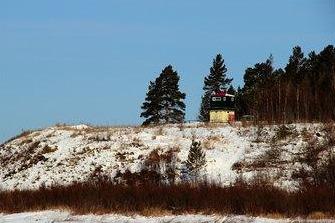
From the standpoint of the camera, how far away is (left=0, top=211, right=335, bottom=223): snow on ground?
1841 cm

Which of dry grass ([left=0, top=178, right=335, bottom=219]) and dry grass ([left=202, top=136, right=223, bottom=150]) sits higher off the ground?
dry grass ([left=202, top=136, right=223, bottom=150])

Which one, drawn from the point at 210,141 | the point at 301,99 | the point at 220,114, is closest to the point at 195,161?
the point at 210,141

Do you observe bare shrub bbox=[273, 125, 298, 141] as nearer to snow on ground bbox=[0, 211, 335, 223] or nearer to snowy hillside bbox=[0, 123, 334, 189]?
snowy hillside bbox=[0, 123, 334, 189]

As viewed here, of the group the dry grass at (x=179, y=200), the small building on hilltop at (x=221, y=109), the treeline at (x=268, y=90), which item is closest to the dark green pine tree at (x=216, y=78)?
the treeline at (x=268, y=90)

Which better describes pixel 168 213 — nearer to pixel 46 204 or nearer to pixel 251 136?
pixel 46 204

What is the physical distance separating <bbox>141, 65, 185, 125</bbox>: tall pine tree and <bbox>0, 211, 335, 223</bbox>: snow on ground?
5446cm

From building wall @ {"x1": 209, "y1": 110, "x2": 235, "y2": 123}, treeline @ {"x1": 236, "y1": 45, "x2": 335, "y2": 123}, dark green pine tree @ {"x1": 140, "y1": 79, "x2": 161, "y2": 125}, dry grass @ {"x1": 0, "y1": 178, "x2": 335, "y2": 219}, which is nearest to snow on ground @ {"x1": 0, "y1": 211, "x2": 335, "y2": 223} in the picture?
dry grass @ {"x1": 0, "y1": 178, "x2": 335, "y2": 219}

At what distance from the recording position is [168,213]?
20.5 meters

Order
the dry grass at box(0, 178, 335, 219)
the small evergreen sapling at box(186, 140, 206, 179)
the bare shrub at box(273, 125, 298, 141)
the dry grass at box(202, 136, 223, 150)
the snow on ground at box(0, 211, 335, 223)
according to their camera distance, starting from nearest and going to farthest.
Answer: the snow on ground at box(0, 211, 335, 223), the dry grass at box(0, 178, 335, 219), the small evergreen sapling at box(186, 140, 206, 179), the bare shrub at box(273, 125, 298, 141), the dry grass at box(202, 136, 223, 150)

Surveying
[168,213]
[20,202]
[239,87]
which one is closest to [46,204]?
[20,202]

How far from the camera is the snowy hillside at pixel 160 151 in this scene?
95.2 feet

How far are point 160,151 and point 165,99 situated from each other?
152 ft

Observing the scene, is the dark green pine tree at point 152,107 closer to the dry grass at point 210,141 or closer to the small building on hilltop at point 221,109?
the small building on hilltop at point 221,109

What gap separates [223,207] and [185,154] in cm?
1105
